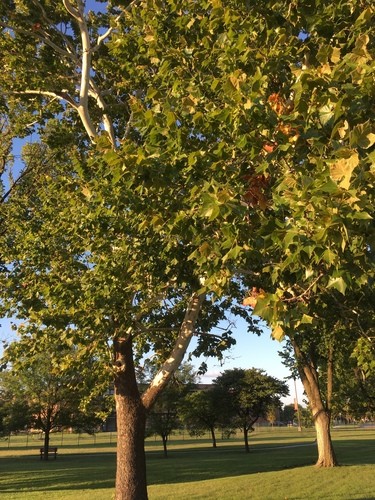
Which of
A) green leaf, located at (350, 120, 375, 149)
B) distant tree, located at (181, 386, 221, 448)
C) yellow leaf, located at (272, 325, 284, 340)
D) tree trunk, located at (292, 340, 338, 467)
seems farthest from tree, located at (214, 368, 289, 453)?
green leaf, located at (350, 120, 375, 149)

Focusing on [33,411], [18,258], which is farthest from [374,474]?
[33,411]

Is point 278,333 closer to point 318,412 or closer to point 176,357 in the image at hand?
point 176,357

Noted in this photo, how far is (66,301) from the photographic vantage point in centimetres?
891

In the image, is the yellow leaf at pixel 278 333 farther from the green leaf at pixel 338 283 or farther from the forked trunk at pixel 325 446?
the forked trunk at pixel 325 446

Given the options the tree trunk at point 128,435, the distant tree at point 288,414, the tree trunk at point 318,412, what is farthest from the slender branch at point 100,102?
the distant tree at point 288,414

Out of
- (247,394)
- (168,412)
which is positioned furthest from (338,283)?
(168,412)

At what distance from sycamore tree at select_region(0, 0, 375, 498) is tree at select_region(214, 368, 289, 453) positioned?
96.8 ft

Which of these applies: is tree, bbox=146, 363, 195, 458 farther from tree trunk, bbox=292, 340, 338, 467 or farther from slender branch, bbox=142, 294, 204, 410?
slender branch, bbox=142, 294, 204, 410

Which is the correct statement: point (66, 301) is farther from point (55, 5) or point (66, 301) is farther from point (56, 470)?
point (56, 470)

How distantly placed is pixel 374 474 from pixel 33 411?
31.4 metres

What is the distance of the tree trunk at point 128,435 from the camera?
9820 mm

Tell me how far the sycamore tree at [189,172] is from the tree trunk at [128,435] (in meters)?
0.04

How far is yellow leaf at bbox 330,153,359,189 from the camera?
3363 millimetres

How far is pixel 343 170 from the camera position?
11.3 ft
